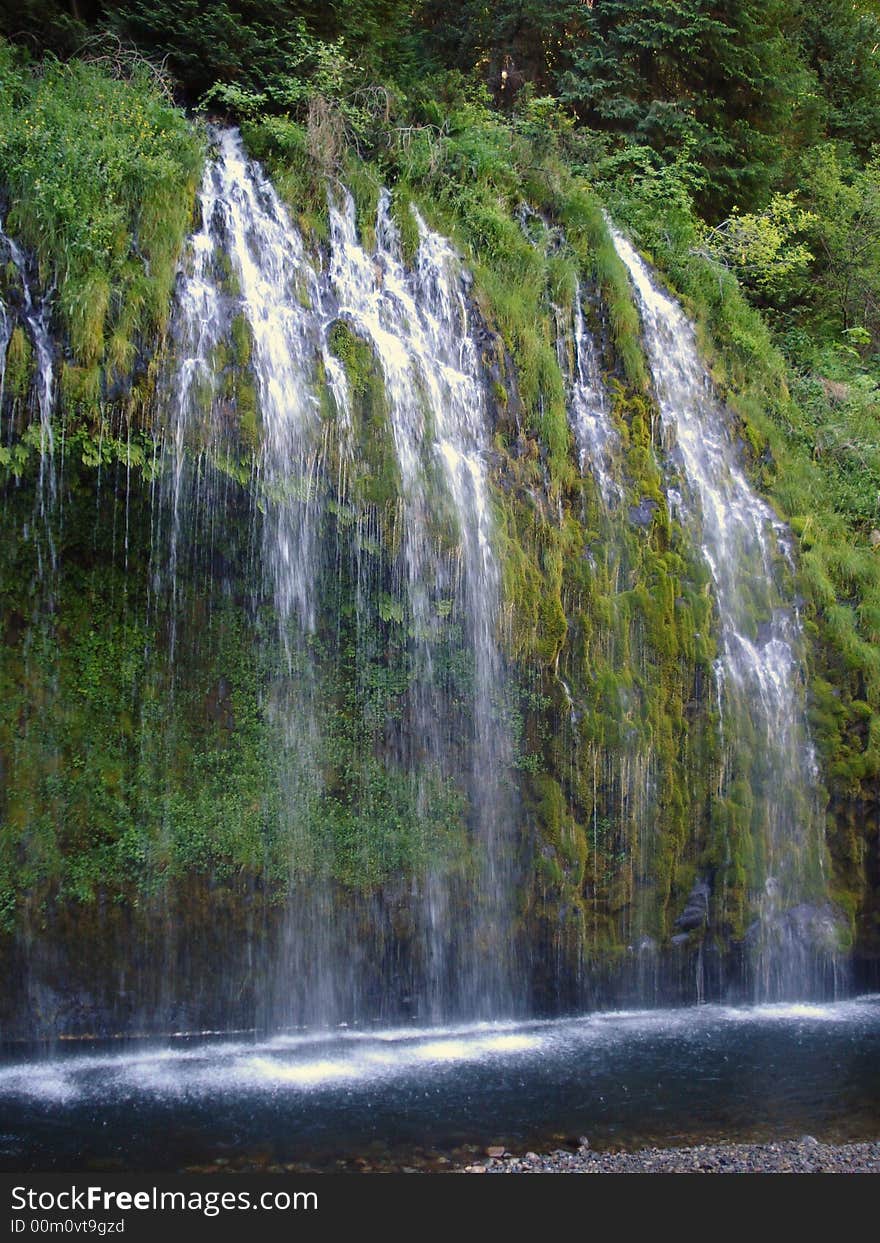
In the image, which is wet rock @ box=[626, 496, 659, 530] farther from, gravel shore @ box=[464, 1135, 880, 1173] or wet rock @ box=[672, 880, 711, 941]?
gravel shore @ box=[464, 1135, 880, 1173]

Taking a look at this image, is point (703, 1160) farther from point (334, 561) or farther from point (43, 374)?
point (43, 374)

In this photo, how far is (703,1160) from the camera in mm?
6309

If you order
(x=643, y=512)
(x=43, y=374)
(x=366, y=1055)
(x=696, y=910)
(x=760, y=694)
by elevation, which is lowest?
(x=366, y=1055)

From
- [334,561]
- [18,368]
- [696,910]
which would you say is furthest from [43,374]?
[696,910]

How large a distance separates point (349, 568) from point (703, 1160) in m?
5.24

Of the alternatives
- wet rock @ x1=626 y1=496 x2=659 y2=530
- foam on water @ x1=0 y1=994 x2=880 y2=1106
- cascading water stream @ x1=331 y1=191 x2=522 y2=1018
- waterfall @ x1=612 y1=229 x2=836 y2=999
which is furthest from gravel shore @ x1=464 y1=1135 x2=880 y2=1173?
wet rock @ x1=626 y1=496 x2=659 y2=530

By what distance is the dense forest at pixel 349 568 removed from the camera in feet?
27.7

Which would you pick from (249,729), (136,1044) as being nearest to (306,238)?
(249,729)

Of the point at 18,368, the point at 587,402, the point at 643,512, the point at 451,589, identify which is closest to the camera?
the point at 18,368

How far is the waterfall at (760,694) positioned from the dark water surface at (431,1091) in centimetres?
89

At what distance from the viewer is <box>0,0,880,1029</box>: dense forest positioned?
8453 mm

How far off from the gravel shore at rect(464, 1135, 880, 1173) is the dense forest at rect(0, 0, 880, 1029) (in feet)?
9.49

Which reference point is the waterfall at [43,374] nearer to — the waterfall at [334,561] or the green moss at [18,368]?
the green moss at [18,368]

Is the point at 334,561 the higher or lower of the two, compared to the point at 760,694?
higher
